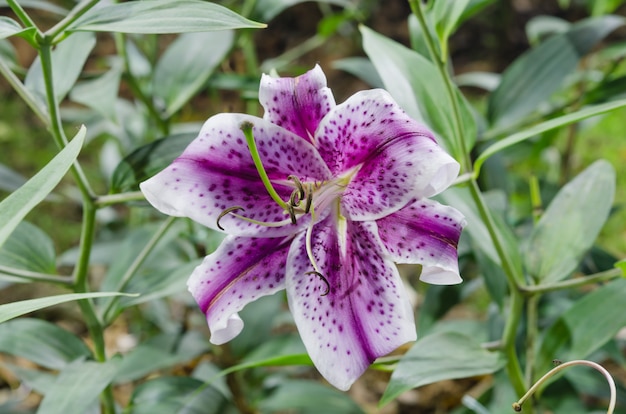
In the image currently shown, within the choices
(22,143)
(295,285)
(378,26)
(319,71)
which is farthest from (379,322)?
(378,26)

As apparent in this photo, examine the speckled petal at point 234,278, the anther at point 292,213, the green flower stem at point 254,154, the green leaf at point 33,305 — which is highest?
the green flower stem at point 254,154

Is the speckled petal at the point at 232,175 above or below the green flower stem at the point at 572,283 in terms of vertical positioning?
above

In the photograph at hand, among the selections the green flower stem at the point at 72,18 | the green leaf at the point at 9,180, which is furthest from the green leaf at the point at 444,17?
the green leaf at the point at 9,180

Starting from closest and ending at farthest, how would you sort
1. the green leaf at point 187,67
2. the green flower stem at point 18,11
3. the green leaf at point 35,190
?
the green leaf at point 35,190, the green flower stem at point 18,11, the green leaf at point 187,67

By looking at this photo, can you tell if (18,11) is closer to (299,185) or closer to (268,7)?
(299,185)

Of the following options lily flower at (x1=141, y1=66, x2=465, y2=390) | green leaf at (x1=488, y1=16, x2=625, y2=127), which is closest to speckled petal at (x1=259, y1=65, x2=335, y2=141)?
lily flower at (x1=141, y1=66, x2=465, y2=390)

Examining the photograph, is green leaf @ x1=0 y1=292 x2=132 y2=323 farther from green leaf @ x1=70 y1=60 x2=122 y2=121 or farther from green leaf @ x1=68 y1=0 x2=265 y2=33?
green leaf @ x1=70 y1=60 x2=122 y2=121

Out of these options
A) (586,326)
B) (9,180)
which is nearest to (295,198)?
(586,326)

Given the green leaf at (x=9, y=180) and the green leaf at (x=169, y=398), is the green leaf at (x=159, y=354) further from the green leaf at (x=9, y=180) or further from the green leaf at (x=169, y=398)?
the green leaf at (x=9, y=180)
